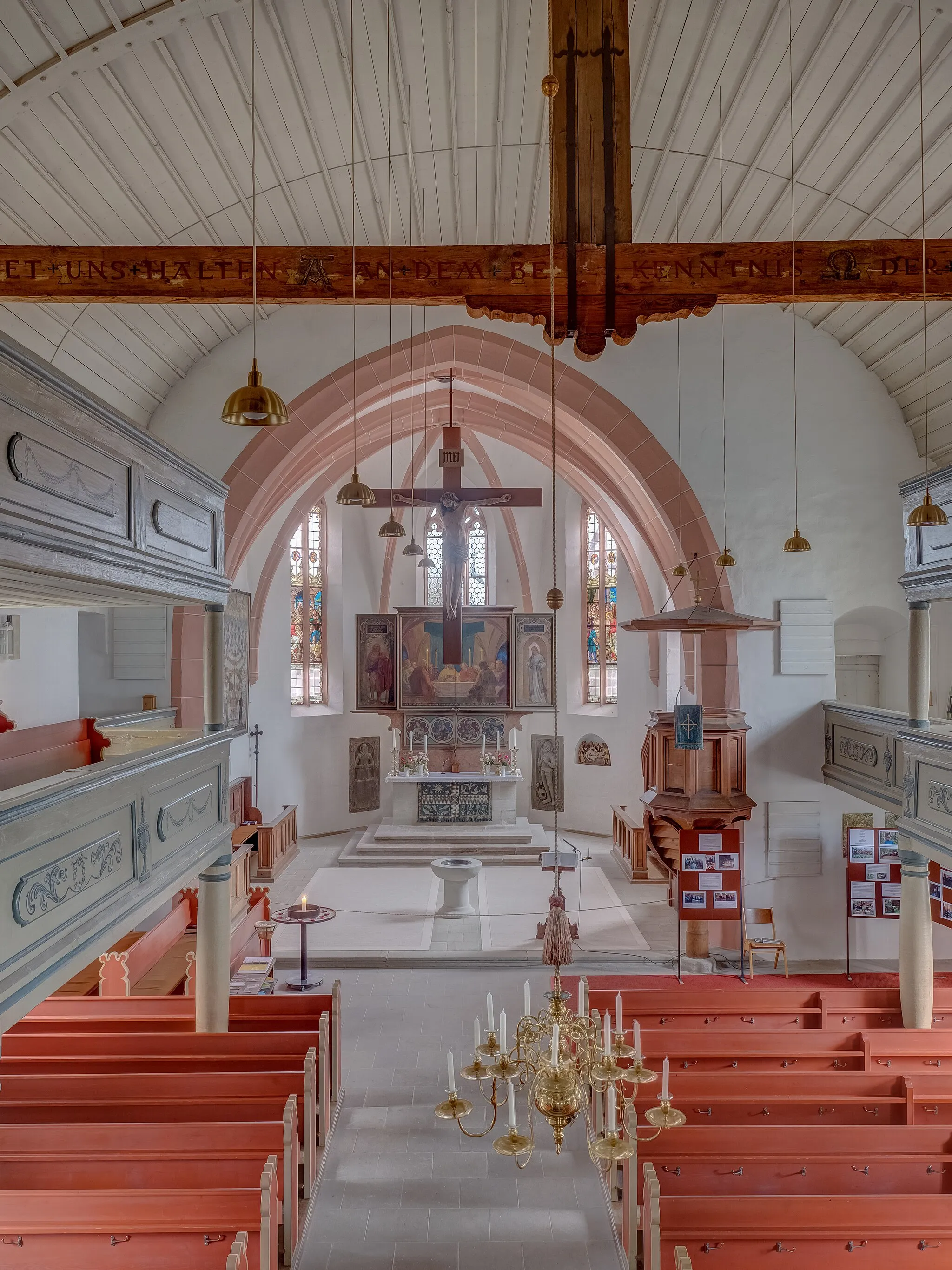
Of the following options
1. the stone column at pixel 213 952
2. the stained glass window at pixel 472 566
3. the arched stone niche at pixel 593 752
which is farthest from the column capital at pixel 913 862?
the stained glass window at pixel 472 566

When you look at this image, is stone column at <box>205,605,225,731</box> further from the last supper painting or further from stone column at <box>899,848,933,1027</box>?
the last supper painting

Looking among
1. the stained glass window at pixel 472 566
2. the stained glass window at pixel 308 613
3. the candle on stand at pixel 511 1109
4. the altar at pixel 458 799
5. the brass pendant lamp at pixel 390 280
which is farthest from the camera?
the stained glass window at pixel 472 566

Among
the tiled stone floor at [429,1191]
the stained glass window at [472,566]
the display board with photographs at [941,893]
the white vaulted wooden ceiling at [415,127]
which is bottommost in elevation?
the tiled stone floor at [429,1191]

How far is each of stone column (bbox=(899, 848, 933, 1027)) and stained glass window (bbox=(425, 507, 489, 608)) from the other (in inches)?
515

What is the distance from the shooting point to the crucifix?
48.3 ft

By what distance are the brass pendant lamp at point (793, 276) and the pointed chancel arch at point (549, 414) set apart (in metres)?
1.38

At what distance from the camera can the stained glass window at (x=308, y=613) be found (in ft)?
62.3

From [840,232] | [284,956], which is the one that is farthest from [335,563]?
[840,232]

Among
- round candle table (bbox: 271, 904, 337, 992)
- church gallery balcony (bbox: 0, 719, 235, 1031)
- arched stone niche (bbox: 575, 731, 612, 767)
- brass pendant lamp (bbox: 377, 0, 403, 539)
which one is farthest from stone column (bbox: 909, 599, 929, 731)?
arched stone niche (bbox: 575, 731, 612, 767)

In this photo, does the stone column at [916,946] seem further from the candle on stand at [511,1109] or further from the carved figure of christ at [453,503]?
the carved figure of christ at [453,503]

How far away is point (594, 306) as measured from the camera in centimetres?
656

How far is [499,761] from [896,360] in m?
10.0

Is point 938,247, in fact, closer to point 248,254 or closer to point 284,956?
point 248,254

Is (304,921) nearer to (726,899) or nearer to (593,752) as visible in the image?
(726,899)
